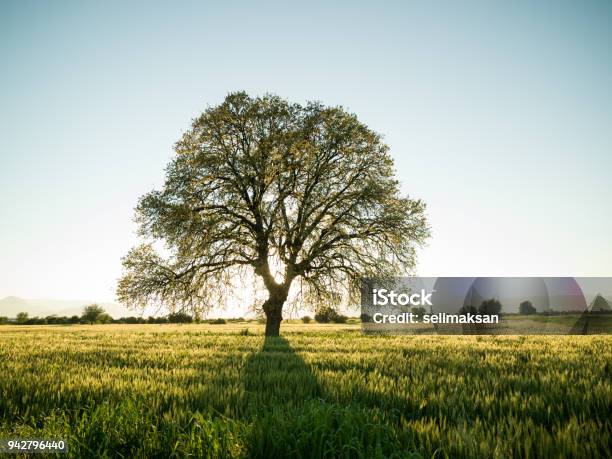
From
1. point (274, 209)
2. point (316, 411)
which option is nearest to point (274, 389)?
point (316, 411)

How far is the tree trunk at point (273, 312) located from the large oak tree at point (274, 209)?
0.19ft

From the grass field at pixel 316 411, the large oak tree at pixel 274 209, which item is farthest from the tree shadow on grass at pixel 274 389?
the large oak tree at pixel 274 209

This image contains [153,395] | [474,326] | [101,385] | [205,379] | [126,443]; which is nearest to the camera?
[126,443]

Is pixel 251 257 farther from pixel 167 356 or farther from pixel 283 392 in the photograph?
pixel 283 392

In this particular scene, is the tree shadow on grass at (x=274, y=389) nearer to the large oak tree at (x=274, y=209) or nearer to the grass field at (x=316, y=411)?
the grass field at (x=316, y=411)

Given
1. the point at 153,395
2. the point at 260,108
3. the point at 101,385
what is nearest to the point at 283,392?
the point at 153,395

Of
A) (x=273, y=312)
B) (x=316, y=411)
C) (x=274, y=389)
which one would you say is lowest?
(x=273, y=312)

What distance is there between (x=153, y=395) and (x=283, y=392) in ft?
5.06

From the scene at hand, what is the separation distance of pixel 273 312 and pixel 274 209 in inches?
242

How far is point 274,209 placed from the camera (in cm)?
2220

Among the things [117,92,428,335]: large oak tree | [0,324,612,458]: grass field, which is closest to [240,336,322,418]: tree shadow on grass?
[0,324,612,458]: grass field

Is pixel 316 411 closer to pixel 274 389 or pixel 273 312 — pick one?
pixel 274 389

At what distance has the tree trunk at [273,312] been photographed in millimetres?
23844

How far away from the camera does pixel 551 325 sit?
25828 millimetres
